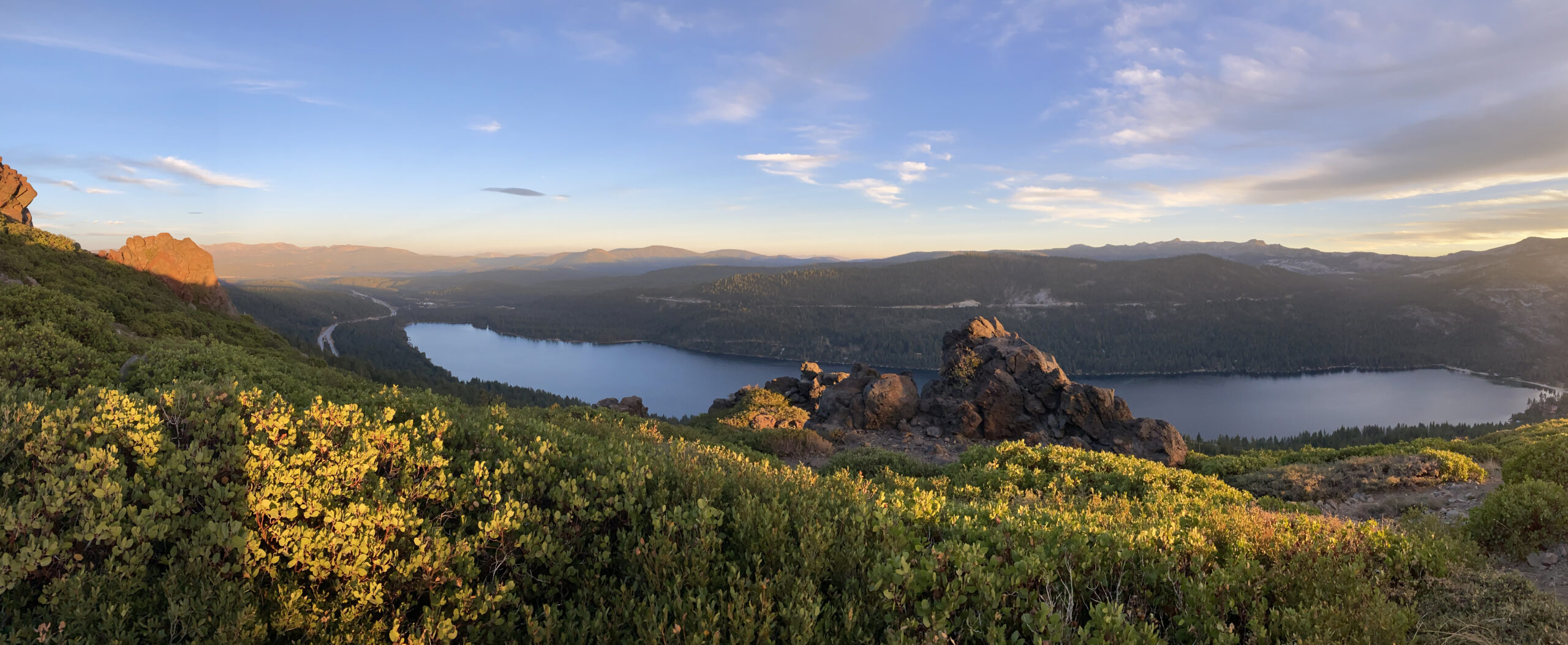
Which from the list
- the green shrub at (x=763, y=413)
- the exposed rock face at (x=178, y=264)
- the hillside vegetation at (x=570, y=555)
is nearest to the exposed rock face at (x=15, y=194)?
the exposed rock face at (x=178, y=264)

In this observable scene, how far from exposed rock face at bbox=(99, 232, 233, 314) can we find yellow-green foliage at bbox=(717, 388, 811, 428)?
35902 millimetres

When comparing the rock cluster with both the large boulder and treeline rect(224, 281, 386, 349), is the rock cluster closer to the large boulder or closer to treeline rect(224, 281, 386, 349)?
the large boulder

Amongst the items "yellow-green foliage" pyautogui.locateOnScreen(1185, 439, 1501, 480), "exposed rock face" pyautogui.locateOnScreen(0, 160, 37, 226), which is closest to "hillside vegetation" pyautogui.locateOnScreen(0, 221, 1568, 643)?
"yellow-green foliage" pyautogui.locateOnScreen(1185, 439, 1501, 480)

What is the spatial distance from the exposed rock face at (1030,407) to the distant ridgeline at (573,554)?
23.7 meters

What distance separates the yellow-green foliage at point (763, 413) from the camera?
31297mm

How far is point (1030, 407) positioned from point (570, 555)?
32.3m

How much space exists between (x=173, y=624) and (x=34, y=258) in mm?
A: 37832

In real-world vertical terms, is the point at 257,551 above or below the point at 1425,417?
above

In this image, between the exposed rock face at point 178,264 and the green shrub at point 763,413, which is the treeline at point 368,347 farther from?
the green shrub at point 763,413

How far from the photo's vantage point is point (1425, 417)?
10319cm

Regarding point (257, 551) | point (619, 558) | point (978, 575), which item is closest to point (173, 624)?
point (257, 551)

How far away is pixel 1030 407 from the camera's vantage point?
33219 mm

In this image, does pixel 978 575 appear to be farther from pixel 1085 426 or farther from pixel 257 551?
pixel 1085 426

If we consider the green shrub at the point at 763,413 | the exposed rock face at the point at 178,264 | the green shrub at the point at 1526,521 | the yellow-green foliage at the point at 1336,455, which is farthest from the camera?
the exposed rock face at the point at 178,264
